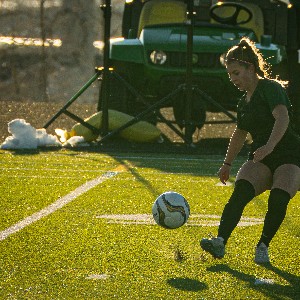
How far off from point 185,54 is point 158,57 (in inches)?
15.6

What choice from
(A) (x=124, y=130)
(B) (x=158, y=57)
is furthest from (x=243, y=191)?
(B) (x=158, y=57)

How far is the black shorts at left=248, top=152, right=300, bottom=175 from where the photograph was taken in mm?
7707

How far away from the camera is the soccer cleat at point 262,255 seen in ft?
24.6

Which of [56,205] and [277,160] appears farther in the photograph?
[56,205]

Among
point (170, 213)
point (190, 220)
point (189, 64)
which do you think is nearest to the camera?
point (170, 213)

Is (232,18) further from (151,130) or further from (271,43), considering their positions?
(151,130)

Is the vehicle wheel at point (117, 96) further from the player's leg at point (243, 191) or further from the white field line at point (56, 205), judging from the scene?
the player's leg at point (243, 191)

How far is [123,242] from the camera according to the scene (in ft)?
27.2

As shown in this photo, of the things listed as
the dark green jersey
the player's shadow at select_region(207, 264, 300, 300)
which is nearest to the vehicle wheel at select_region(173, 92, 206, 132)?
the dark green jersey

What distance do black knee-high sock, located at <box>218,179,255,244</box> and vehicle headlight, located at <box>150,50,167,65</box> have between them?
31.3ft

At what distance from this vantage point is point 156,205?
8273 millimetres

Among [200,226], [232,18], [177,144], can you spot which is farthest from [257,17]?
[200,226]

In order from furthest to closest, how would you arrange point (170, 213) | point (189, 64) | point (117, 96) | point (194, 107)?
point (117, 96), point (194, 107), point (189, 64), point (170, 213)

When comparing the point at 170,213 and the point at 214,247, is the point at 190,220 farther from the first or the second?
the point at 214,247
